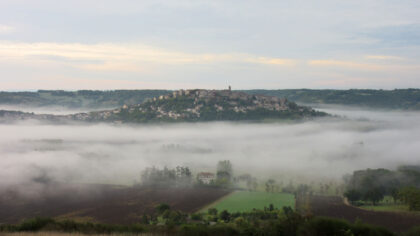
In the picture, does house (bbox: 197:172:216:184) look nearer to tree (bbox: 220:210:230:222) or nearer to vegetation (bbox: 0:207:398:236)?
tree (bbox: 220:210:230:222)

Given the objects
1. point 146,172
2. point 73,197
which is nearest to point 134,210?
point 73,197

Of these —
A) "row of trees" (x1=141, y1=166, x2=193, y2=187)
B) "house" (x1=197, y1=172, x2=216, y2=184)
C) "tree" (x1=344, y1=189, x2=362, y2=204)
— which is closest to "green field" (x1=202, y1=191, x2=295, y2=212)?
→ "tree" (x1=344, y1=189, x2=362, y2=204)

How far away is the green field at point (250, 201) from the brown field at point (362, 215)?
18.8 feet

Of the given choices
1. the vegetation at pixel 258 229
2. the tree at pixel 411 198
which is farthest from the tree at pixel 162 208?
the tree at pixel 411 198

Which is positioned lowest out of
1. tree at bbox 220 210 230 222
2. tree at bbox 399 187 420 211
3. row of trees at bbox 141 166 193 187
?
row of trees at bbox 141 166 193 187

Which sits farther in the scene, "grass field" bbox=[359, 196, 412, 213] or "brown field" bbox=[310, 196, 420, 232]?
"grass field" bbox=[359, 196, 412, 213]

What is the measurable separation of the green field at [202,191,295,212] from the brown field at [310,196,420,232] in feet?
18.8

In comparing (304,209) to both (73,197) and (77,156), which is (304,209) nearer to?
(73,197)

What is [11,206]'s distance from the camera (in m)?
71.9

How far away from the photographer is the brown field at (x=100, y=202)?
63375mm

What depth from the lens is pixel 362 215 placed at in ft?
203

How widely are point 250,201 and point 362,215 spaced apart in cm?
2194

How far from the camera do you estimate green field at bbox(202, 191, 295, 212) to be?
69.1m

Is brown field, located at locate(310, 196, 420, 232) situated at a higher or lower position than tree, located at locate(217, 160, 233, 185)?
higher
